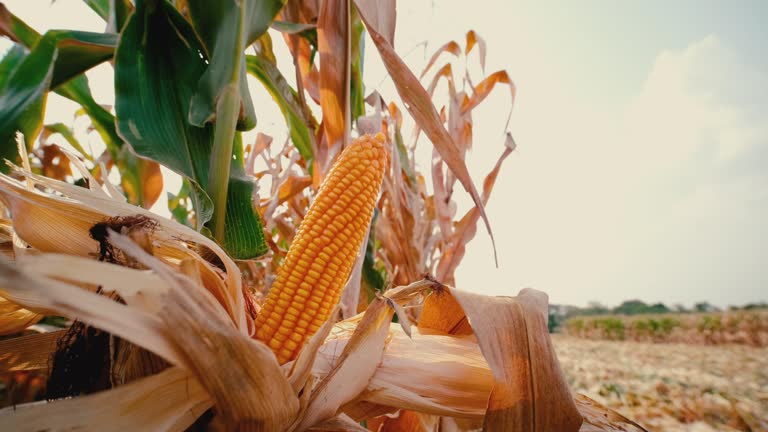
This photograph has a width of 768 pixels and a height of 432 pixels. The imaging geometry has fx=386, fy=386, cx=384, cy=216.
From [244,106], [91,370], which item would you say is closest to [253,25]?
[244,106]

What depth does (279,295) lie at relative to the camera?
830mm

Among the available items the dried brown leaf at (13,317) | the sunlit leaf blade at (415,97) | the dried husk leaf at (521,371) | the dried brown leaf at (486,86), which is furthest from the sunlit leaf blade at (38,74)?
the dried brown leaf at (486,86)

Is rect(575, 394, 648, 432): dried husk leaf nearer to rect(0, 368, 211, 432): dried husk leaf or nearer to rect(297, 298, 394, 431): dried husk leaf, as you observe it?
rect(297, 298, 394, 431): dried husk leaf

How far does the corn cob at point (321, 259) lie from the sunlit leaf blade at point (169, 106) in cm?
37

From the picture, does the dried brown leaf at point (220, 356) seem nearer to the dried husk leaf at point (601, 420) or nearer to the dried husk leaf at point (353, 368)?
the dried husk leaf at point (353, 368)

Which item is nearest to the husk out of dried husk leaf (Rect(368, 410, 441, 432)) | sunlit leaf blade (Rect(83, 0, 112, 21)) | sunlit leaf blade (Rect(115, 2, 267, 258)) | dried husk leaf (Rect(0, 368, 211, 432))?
dried husk leaf (Rect(0, 368, 211, 432))

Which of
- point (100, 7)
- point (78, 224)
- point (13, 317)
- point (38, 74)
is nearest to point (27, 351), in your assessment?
point (13, 317)

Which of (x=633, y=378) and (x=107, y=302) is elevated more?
(x=107, y=302)

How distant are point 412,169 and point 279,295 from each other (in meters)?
1.69

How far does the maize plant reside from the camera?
497 mm

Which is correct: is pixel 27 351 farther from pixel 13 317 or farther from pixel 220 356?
pixel 220 356

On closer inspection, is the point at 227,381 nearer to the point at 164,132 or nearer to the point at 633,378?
the point at 164,132

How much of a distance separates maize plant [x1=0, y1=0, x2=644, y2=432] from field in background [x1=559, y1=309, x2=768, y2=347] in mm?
17306

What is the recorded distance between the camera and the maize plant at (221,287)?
1.63 feet
